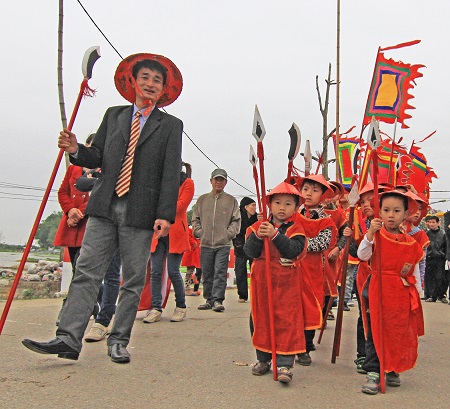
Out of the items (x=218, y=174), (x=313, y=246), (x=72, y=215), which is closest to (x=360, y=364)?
(x=313, y=246)

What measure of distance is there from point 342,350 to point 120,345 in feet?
7.35

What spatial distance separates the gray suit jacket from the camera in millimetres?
4480

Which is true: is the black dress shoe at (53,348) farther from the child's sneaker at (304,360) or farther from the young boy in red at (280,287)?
the child's sneaker at (304,360)

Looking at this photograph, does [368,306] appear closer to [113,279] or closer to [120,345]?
[120,345]

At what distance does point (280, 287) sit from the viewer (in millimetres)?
4539

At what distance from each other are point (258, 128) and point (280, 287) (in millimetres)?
1137

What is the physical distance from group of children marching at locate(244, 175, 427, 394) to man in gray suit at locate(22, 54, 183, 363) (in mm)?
720

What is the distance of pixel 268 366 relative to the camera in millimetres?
4566

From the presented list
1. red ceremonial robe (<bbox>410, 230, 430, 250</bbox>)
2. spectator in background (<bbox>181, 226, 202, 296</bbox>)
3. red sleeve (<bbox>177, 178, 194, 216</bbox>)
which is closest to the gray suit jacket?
red ceremonial robe (<bbox>410, 230, 430, 250</bbox>)

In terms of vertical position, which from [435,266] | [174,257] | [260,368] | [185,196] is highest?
[435,266]

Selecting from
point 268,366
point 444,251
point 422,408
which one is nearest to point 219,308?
point 268,366

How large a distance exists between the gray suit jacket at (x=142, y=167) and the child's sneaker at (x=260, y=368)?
1.21 m

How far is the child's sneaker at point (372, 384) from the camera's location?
13.3 ft

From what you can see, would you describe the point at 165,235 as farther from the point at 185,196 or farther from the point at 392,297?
the point at 185,196
